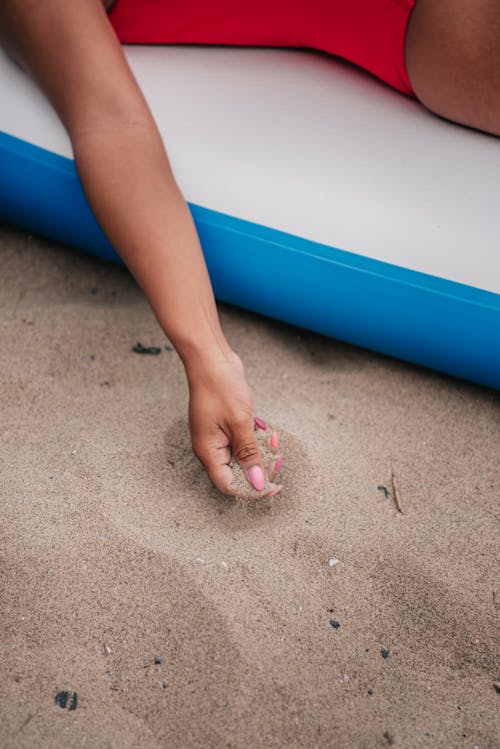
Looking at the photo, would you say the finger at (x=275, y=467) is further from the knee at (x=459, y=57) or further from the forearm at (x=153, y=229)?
the knee at (x=459, y=57)

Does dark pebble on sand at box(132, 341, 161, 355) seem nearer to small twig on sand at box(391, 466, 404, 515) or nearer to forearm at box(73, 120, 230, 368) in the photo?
forearm at box(73, 120, 230, 368)

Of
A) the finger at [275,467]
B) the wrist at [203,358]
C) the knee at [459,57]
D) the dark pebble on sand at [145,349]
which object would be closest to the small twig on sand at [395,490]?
the finger at [275,467]

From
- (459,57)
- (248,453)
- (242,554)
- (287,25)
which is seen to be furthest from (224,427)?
(287,25)

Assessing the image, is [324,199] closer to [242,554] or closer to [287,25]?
[287,25]

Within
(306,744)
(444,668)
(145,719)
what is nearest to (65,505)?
(145,719)

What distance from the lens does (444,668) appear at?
1009 millimetres

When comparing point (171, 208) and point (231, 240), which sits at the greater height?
point (171, 208)

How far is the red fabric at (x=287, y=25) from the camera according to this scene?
4.70 feet

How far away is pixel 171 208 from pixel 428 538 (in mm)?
687

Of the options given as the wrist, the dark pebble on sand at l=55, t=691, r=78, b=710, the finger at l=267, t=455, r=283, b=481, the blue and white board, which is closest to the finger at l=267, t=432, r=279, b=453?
the finger at l=267, t=455, r=283, b=481

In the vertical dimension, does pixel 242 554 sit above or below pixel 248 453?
below

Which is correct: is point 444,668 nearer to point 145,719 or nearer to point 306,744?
point 306,744

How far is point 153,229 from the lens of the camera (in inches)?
45.3

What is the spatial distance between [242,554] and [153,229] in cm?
54
